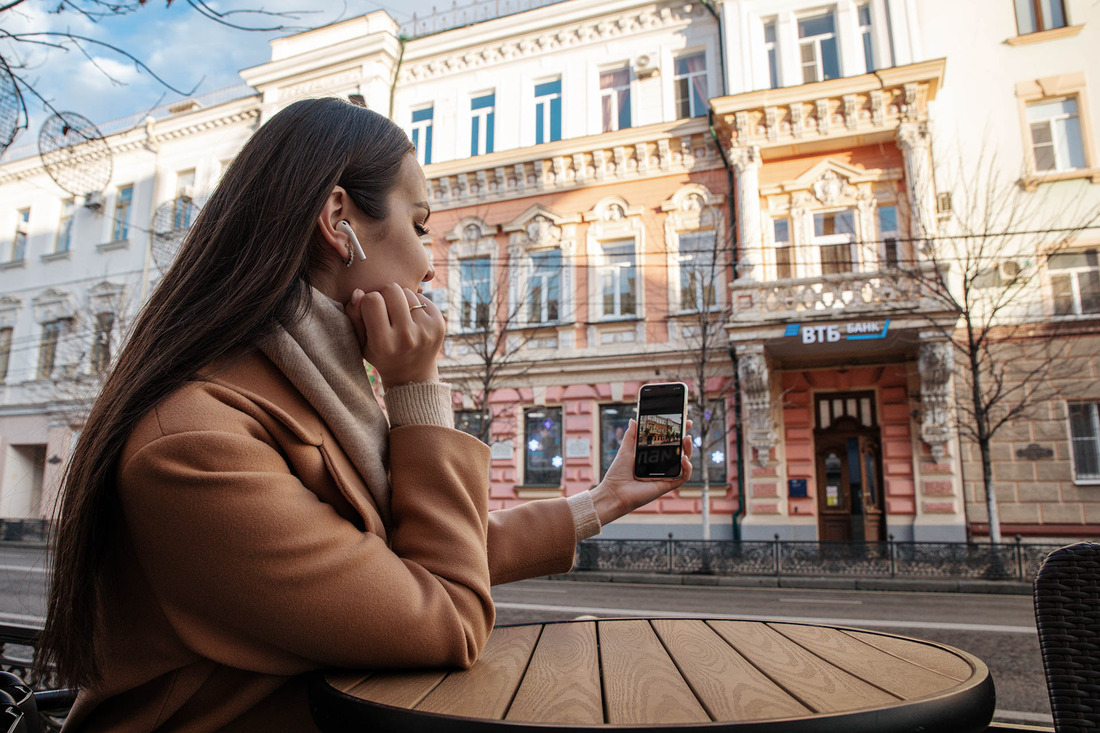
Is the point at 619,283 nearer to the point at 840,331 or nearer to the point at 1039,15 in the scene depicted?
the point at 840,331

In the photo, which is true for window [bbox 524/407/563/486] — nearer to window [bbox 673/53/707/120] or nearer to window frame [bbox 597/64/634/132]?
window frame [bbox 597/64/634/132]

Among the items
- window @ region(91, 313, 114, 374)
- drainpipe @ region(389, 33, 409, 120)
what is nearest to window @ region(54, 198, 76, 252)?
window @ region(91, 313, 114, 374)

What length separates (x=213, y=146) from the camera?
21672mm

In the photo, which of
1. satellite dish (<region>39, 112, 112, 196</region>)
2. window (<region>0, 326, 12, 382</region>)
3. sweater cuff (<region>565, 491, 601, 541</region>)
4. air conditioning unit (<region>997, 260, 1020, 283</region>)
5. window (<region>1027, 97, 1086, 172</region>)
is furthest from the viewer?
window (<region>0, 326, 12, 382</region>)

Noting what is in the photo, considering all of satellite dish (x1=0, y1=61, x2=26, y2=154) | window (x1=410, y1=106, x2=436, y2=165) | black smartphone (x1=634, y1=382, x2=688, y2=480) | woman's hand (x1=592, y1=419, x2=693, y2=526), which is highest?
window (x1=410, y1=106, x2=436, y2=165)

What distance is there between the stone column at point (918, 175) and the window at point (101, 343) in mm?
20470

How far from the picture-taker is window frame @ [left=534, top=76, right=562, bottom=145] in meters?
17.8

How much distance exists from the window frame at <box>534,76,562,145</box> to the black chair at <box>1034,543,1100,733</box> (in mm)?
17465

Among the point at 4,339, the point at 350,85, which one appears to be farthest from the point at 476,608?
the point at 4,339

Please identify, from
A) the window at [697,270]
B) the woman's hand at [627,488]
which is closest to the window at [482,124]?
the window at [697,270]

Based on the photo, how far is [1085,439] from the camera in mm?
13328

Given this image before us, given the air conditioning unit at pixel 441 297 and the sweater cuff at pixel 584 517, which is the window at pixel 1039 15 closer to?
the air conditioning unit at pixel 441 297

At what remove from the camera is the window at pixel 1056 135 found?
14.3 metres

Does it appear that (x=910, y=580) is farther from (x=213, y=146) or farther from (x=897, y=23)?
(x=213, y=146)
